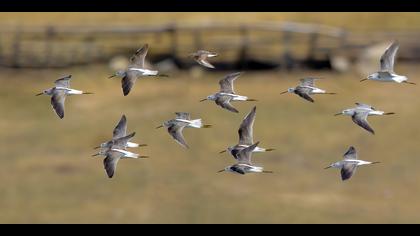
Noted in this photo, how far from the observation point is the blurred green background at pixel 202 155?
47094 millimetres

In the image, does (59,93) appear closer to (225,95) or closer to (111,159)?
(111,159)

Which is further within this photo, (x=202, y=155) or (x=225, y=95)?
(x=202, y=155)

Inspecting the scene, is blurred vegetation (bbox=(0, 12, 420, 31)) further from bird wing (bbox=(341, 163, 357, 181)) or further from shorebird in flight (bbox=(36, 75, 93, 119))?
bird wing (bbox=(341, 163, 357, 181))

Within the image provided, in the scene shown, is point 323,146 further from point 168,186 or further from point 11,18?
point 11,18

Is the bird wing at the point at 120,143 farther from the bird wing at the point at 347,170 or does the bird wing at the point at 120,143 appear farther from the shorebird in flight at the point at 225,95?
the bird wing at the point at 347,170

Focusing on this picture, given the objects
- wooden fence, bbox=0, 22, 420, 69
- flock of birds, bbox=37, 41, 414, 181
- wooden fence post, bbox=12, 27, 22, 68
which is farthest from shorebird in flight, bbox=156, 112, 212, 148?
wooden fence post, bbox=12, 27, 22, 68

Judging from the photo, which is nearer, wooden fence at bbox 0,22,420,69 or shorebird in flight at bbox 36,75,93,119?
shorebird in flight at bbox 36,75,93,119

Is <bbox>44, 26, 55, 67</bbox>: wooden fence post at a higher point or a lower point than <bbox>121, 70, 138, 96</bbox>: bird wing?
lower

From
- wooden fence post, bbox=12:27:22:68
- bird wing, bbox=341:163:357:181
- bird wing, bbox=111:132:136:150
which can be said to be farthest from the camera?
wooden fence post, bbox=12:27:22:68

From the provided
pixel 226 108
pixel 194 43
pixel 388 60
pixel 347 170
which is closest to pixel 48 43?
pixel 194 43

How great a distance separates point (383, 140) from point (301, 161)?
359 centimetres

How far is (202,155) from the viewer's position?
51125 millimetres

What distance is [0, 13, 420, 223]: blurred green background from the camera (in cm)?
4709
